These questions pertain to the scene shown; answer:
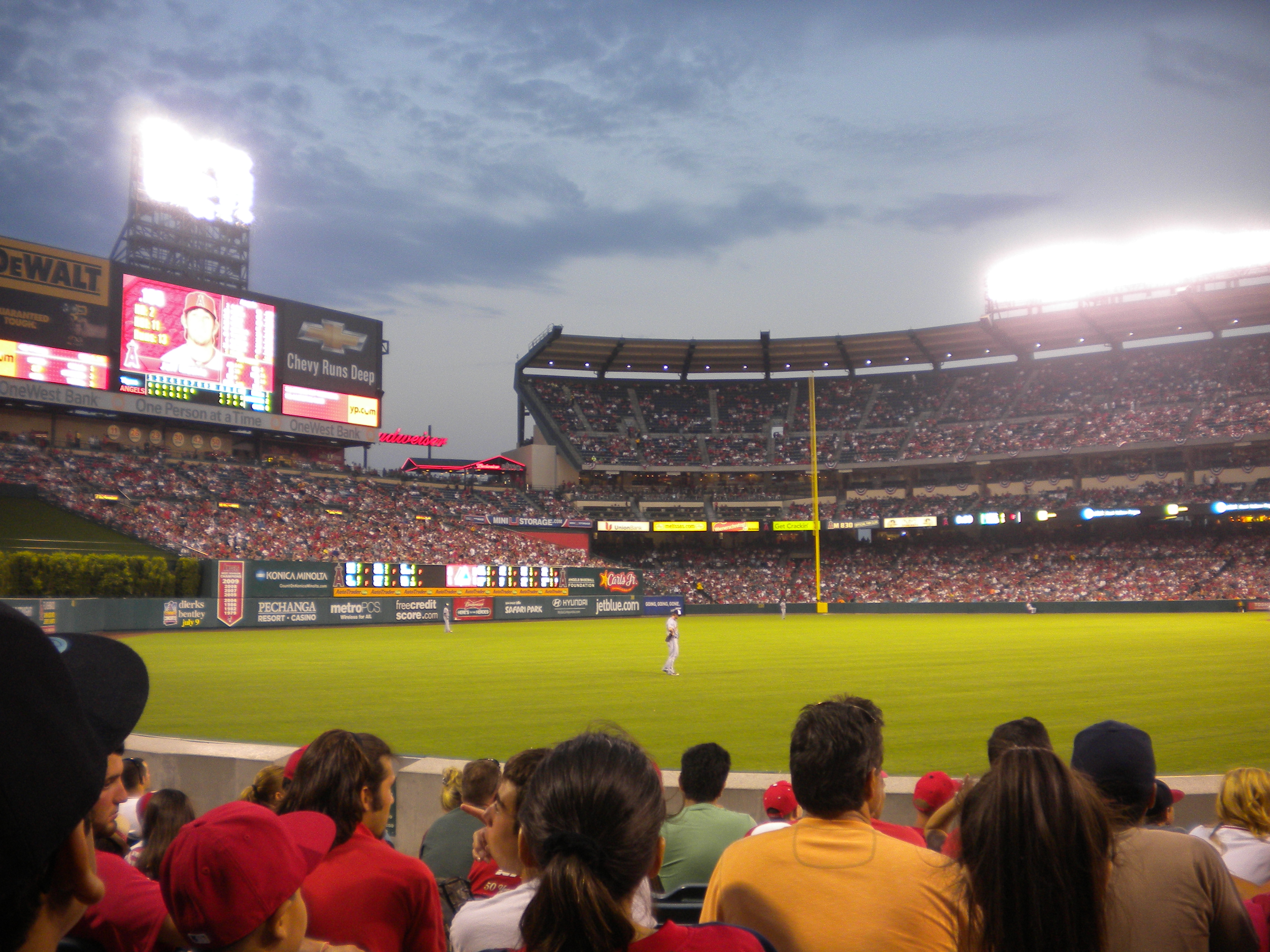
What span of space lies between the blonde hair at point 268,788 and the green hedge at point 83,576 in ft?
115

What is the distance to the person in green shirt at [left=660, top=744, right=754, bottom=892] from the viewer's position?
495 centimetres

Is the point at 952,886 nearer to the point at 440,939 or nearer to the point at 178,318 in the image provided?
the point at 440,939

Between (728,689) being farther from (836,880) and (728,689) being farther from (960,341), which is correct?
(960,341)

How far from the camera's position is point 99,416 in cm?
5188

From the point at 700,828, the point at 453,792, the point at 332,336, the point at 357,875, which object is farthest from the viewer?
the point at 332,336

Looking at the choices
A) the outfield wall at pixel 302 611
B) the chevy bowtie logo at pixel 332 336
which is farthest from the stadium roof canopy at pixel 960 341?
the outfield wall at pixel 302 611

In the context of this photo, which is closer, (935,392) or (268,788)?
(268,788)

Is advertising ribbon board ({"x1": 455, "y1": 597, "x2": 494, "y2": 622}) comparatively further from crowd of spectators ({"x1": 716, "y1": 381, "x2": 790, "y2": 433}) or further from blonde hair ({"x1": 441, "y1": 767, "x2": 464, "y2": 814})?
blonde hair ({"x1": 441, "y1": 767, "x2": 464, "y2": 814})

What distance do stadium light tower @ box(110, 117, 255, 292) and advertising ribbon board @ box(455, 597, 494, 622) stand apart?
24.7 meters

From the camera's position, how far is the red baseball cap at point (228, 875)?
7.80 feet

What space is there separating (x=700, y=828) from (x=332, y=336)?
5835 cm

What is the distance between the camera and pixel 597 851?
2.12 metres

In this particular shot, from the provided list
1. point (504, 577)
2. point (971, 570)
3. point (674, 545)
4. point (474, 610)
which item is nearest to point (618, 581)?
point (504, 577)

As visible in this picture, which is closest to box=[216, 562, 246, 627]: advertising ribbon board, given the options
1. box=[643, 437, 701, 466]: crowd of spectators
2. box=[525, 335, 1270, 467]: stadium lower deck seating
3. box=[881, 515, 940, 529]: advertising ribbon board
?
box=[525, 335, 1270, 467]: stadium lower deck seating
